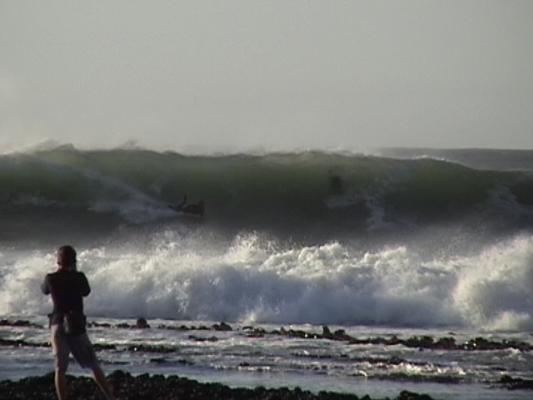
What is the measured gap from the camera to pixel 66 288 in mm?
13117

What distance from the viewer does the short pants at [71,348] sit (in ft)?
43.5

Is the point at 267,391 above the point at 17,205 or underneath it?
underneath

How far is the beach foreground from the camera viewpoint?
48.1 ft

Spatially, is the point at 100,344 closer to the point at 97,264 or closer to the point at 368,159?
the point at 97,264

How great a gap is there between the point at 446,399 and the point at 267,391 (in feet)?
7.12

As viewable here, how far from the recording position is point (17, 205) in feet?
133

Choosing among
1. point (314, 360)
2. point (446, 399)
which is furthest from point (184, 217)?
point (446, 399)

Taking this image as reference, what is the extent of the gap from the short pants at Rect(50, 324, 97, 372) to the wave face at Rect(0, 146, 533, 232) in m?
24.8

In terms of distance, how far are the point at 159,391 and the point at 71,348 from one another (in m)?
1.89

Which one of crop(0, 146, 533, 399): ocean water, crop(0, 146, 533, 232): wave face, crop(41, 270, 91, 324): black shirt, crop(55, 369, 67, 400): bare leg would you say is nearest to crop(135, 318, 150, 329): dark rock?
crop(0, 146, 533, 399): ocean water

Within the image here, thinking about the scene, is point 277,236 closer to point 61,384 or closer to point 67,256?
point 61,384

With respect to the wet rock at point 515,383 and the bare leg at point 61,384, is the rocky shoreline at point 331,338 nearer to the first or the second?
the wet rock at point 515,383

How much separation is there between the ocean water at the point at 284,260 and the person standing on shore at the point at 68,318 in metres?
3.78

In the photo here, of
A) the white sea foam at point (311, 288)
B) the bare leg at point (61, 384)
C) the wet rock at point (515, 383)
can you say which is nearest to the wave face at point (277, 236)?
the white sea foam at point (311, 288)
